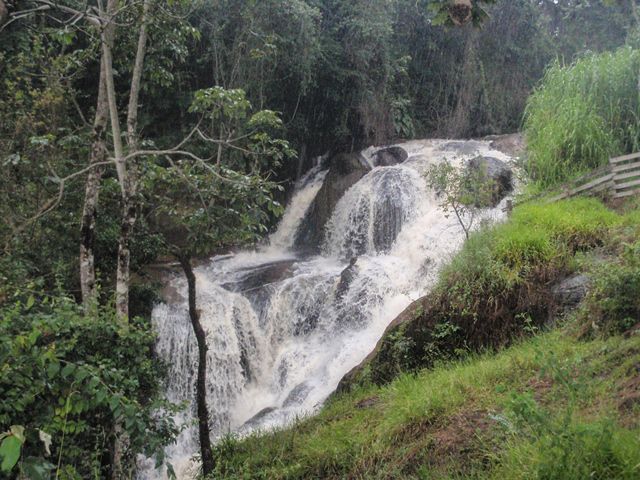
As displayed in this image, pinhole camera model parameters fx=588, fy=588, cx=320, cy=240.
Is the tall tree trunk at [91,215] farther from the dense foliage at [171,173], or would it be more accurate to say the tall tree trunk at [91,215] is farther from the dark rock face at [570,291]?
the dark rock face at [570,291]

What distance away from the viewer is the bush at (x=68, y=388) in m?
3.12

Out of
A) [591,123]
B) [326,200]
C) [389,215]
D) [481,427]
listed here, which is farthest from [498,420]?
[326,200]

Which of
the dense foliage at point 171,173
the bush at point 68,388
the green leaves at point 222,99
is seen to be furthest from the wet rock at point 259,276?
the bush at point 68,388

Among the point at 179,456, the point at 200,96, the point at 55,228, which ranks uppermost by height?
the point at 200,96

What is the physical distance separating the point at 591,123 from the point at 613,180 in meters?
1.21

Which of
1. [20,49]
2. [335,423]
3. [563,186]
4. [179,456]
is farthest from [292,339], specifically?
[20,49]

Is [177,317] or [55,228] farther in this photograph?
[177,317]

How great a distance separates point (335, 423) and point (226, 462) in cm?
120

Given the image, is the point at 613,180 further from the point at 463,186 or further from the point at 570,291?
the point at 570,291

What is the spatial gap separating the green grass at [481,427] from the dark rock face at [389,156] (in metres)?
9.64

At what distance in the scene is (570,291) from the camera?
6.65m

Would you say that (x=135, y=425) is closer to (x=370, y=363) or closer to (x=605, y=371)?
(x=605, y=371)

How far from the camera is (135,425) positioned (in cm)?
361

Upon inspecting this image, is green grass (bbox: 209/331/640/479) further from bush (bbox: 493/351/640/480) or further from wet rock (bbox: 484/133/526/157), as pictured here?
wet rock (bbox: 484/133/526/157)
